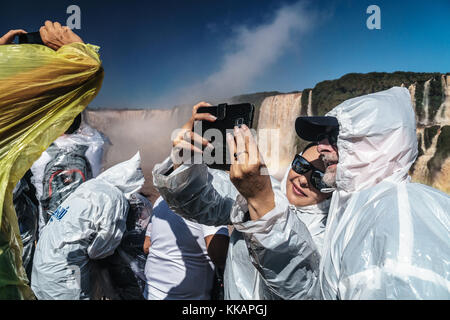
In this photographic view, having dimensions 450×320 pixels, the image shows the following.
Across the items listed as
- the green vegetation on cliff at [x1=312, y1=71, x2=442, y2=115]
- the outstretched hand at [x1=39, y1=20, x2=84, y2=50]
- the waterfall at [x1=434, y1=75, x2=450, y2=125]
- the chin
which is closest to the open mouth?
the chin

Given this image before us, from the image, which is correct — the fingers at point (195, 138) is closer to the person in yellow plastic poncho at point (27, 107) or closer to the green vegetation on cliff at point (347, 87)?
the person in yellow plastic poncho at point (27, 107)

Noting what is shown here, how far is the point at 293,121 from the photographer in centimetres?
1516

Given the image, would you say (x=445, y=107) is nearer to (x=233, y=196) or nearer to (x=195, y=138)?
(x=233, y=196)

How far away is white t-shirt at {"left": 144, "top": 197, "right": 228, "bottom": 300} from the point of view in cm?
193

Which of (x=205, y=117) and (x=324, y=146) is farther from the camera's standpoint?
(x=324, y=146)

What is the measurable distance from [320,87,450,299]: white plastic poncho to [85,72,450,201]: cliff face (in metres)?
0.36

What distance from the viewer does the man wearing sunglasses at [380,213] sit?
0.84 m

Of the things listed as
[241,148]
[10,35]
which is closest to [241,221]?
[241,148]

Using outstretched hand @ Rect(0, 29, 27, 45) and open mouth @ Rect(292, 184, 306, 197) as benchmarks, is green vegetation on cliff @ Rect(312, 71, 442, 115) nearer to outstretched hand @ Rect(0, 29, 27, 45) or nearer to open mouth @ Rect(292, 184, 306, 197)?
open mouth @ Rect(292, 184, 306, 197)

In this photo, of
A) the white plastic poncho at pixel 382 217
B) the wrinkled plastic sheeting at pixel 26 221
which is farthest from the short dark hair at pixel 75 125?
the white plastic poncho at pixel 382 217

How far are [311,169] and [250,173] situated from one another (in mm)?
792
